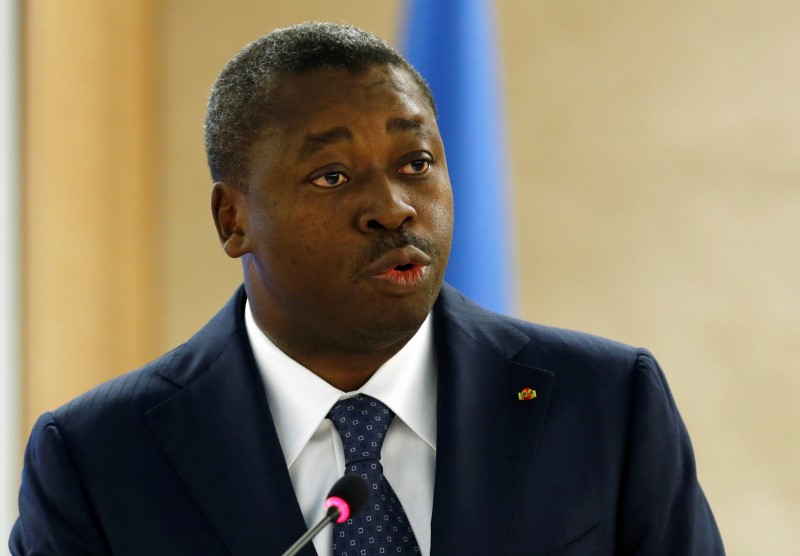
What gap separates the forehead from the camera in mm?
1832

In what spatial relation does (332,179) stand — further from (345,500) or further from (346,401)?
→ (345,500)

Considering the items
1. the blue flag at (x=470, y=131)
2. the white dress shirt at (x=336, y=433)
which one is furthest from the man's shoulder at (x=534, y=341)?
the blue flag at (x=470, y=131)

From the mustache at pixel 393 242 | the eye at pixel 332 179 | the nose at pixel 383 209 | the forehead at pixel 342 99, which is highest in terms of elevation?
the forehead at pixel 342 99

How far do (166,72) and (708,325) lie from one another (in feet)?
6.74

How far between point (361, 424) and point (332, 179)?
40cm

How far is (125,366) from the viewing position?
3.95 m

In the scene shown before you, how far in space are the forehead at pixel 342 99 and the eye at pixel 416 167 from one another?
7 centimetres

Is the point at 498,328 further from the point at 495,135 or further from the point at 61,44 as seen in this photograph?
the point at 61,44

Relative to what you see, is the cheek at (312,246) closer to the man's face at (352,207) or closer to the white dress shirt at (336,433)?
the man's face at (352,207)

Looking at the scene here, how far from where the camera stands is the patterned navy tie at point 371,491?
1.81 meters

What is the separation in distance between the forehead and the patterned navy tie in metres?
0.46

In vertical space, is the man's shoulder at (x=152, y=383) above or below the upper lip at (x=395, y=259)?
below

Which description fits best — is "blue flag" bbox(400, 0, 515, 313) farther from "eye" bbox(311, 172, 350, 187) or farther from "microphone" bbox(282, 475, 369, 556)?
"microphone" bbox(282, 475, 369, 556)

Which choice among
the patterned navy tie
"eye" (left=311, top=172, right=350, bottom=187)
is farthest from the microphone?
"eye" (left=311, top=172, right=350, bottom=187)
